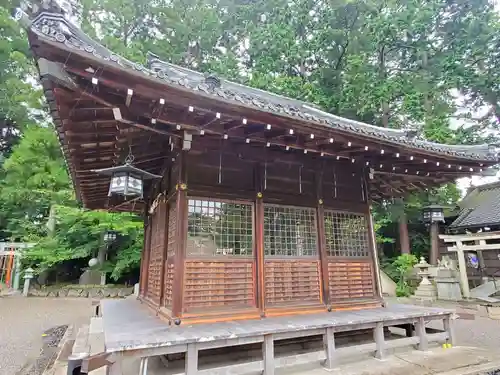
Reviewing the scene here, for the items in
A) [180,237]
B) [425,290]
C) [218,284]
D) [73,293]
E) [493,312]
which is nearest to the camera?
[180,237]

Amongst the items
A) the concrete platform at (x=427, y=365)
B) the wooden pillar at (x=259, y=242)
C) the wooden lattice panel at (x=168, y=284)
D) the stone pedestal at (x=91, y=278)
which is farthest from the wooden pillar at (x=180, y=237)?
the stone pedestal at (x=91, y=278)

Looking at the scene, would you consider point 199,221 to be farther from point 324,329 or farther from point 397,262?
point 397,262

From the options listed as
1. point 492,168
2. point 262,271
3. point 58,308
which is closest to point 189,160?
point 262,271

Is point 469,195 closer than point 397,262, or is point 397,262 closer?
point 397,262

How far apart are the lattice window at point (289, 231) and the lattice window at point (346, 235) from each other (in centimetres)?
41

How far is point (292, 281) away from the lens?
544cm

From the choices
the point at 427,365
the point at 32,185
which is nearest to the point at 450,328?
the point at 427,365

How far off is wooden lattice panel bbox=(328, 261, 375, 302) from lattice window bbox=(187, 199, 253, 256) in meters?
1.79

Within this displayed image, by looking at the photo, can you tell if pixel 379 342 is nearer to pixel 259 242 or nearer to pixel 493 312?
pixel 259 242

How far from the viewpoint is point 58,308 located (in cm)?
1194

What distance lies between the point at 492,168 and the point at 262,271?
5.23m

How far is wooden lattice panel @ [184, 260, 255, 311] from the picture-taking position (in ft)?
15.1

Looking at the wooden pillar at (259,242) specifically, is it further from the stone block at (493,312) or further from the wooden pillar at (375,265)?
the stone block at (493,312)

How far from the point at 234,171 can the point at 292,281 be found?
216cm
